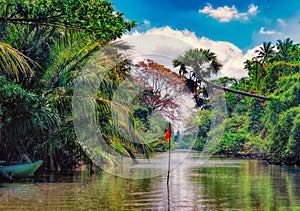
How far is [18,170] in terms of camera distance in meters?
13.3

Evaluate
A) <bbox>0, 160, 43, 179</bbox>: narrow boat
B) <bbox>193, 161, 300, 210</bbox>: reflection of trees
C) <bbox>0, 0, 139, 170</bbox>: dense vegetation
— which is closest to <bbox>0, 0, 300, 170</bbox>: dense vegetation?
<bbox>0, 0, 139, 170</bbox>: dense vegetation

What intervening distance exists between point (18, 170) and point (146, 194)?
4274 mm

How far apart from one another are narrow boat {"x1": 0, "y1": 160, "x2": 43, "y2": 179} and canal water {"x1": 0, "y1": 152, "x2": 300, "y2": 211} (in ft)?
1.28

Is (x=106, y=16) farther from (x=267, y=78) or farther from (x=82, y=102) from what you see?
(x=267, y=78)

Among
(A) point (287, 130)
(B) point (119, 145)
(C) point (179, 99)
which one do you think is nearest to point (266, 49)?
(C) point (179, 99)

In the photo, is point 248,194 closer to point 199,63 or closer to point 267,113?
point 267,113

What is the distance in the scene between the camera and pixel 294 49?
35.4 m

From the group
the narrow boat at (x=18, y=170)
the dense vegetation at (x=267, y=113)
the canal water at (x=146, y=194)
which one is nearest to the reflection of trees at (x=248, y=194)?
the canal water at (x=146, y=194)

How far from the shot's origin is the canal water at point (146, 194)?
28.7 ft

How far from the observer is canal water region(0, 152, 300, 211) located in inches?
344

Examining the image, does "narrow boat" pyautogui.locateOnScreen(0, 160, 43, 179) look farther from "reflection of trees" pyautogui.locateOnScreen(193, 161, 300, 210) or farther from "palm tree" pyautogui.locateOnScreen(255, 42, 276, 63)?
"palm tree" pyautogui.locateOnScreen(255, 42, 276, 63)

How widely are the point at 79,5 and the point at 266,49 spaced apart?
104 ft

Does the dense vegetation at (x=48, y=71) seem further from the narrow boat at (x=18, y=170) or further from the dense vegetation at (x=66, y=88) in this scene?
the narrow boat at (x=18, y=170)

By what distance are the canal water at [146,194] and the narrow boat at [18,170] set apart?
39 cm
